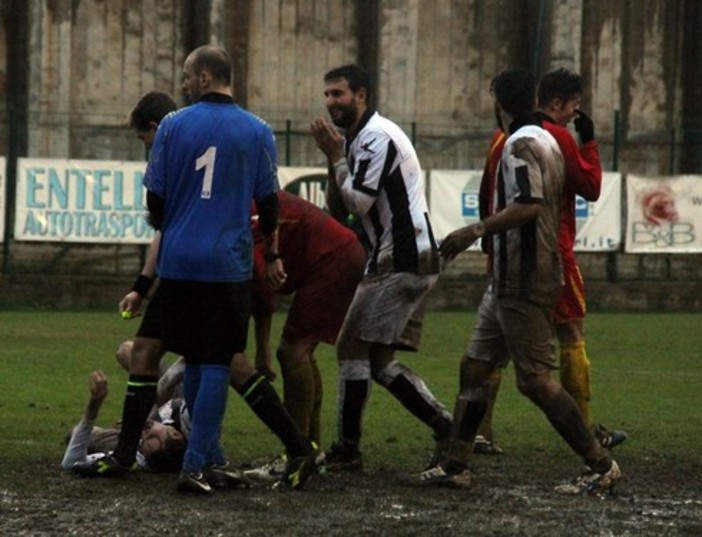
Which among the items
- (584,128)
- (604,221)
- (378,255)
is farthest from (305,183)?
(378,255)

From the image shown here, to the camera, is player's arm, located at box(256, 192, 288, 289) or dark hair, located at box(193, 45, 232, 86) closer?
dark hair, located at box(193, 45, 232, 86)

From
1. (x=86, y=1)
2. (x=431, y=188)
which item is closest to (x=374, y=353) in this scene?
(x=431, y=188)

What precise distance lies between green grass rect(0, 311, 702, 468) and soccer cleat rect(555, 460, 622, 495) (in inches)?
53.9

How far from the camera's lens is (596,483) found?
966 cm

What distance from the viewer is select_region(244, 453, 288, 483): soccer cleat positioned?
995 cm

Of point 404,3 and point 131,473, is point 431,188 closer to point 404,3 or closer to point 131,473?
point 404,3

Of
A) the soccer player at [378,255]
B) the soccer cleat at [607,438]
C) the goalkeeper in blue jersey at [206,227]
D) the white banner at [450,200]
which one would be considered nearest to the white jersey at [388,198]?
the soccer player at [378,255]

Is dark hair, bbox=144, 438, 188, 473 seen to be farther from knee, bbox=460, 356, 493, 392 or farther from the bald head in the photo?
the bald head

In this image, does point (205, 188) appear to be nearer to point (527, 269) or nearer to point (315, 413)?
point (527, 269)

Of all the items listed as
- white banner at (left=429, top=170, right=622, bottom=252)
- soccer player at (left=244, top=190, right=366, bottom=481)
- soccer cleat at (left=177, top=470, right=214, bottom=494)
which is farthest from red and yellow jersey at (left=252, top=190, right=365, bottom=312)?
white banner at (left=429, top=170, right=622, bottom=252)

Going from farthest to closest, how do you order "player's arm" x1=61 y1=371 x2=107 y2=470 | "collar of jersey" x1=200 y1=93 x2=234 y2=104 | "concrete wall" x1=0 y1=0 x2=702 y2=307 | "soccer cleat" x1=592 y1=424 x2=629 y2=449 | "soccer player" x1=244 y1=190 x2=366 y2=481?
"concrete wall" x1=0 y1=0 x2=702 y2=307 → "soccer cleat" x1=592 y1=424 x2=629 y2=449 → "soccer player" x1=244 y1=190 x2=366 y2=481 → "player's arm" x1=61 y1=371 x2=107 y2=470 → "collar of jersey" x1=200 y1=93 x2=234 y2=104

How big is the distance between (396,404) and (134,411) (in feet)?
16.6

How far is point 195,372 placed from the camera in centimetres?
991

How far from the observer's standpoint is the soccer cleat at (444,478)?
988 centimetres
